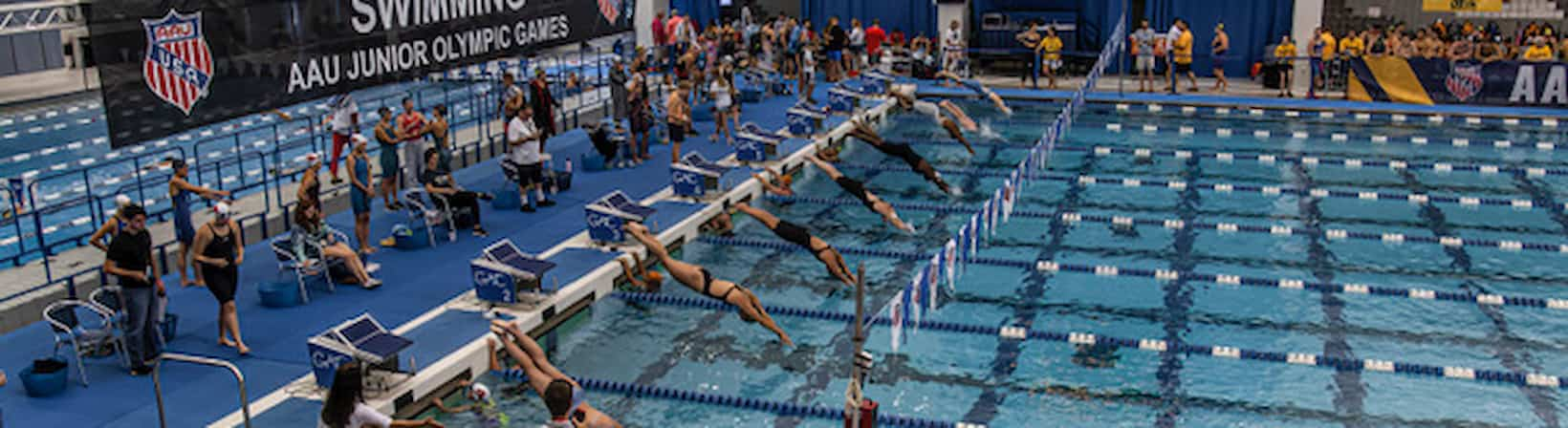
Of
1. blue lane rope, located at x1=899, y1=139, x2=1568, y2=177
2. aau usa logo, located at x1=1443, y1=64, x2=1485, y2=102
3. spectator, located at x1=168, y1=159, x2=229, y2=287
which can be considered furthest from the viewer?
aau usa logo, located at x1=1443, y1=64, x2=1485, y2=102

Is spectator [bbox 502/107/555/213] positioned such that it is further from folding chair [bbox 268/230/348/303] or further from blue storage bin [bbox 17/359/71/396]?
blue storage bin [bbox 17/359/71/396]

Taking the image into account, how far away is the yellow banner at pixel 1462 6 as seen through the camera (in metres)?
20.1

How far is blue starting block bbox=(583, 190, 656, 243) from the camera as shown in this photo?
10.3 metres

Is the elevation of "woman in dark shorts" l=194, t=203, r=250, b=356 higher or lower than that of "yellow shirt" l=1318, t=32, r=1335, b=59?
lower

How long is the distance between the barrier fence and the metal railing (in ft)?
17.4

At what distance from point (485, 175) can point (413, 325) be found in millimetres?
5150

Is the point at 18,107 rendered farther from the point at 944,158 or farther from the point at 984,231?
the point at 984,231

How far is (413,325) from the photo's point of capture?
837cm

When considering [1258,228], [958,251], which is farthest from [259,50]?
[1258,228]

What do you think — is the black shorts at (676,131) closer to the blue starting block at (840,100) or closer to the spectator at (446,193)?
the spectator at (446,193)

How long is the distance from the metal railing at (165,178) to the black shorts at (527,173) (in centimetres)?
161

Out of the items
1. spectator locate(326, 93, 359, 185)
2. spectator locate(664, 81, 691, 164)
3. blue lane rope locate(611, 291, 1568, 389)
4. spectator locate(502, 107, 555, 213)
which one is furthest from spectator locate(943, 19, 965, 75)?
blue lane rope locate(611, 291, 1568, 389)

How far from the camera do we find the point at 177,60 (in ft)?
25.4

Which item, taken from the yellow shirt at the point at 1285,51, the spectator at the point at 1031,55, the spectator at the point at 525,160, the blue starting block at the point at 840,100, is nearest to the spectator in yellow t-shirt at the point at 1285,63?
the yellow shirt at the point at 1285,51
